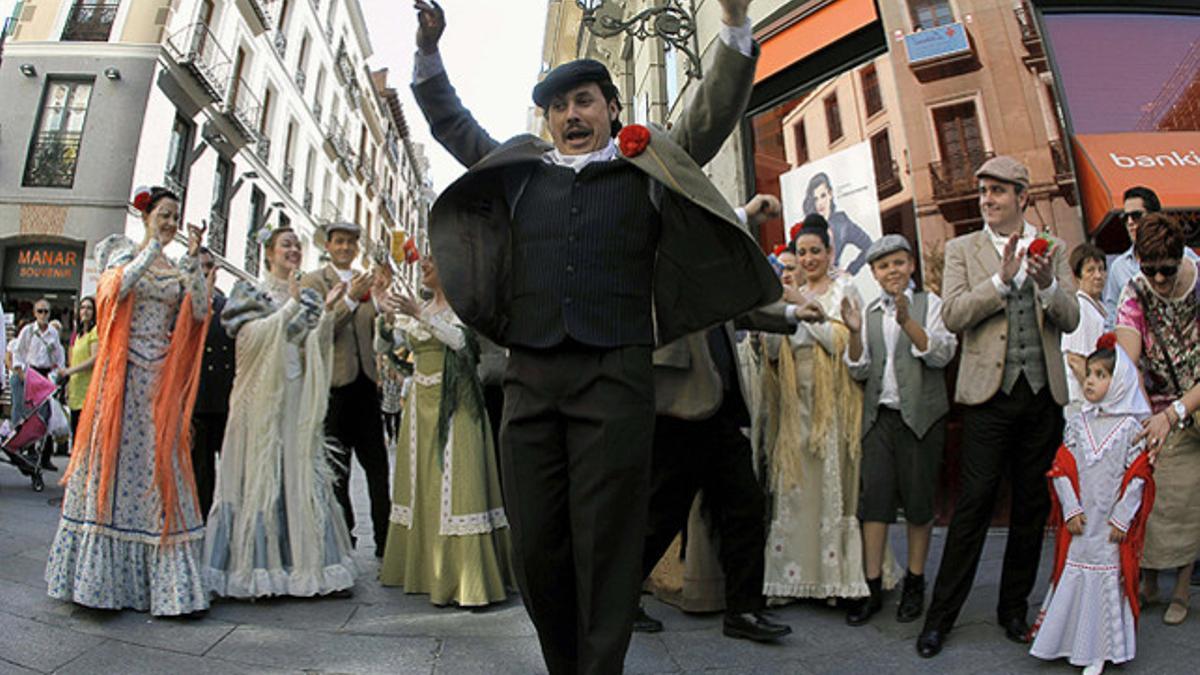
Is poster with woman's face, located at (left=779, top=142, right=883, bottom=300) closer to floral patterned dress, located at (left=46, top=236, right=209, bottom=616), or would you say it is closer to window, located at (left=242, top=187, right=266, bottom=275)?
floral patterned dress, located at (left=46, top=236, right=209, bottom=616)

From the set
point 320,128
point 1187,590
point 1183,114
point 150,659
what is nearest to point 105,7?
point 320,128

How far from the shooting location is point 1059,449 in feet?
9.48

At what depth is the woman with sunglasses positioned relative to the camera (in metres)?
3.37

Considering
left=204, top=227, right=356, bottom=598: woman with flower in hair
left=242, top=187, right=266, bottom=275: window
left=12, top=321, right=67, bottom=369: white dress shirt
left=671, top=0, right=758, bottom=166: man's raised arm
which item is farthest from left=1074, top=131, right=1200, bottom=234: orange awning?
left=242, top=187, right=266, bottom=275: window

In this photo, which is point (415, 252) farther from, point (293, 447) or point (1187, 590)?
point (1187, 590)

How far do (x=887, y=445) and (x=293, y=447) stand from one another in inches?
122

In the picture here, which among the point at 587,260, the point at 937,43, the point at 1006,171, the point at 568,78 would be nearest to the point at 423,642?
the point at 587,260

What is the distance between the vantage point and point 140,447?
338cm

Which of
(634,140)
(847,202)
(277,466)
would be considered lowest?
(277,466)

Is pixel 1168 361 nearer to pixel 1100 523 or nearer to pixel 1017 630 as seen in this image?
pixel 1100 523

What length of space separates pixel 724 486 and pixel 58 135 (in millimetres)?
18770

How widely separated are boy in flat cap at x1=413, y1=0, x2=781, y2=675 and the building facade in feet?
32.9

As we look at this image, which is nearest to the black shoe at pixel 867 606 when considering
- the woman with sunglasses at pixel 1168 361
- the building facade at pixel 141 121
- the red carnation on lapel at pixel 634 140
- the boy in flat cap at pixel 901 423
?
the boy in flat cap at pixel 901 423

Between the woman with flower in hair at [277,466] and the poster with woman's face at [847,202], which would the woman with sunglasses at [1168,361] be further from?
the woman with flower in hair at [277,466]
